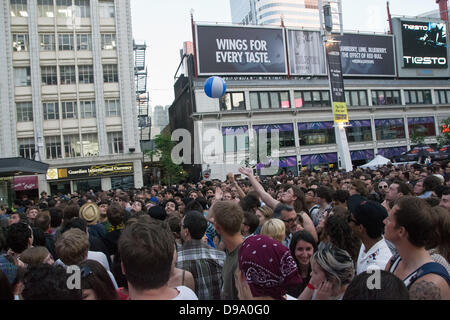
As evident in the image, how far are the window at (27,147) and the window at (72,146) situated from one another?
2901mm

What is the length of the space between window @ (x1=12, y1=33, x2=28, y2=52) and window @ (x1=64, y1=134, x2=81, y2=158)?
9.80 metres

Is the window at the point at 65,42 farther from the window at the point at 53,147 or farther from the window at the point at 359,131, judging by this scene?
the window at the point at 359,131

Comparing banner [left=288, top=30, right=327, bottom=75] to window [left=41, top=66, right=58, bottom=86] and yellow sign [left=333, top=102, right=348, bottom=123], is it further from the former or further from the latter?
window [left=41, top=66, right=58, bottom=86]

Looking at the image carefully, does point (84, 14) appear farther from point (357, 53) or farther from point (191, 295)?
point (191, 295)

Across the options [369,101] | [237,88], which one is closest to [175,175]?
[237,88]

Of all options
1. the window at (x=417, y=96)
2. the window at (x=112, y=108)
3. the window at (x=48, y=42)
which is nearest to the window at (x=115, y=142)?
the window at (x=112, y=108)

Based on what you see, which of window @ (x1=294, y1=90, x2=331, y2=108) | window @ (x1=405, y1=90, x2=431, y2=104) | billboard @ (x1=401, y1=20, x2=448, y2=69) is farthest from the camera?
window @ (x1=405, y1=90, x2=431, y2=104)

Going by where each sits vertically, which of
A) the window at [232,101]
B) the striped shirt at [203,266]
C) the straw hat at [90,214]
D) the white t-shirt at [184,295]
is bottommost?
the striped shirt at [203,266]

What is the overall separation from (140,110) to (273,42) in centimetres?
2319

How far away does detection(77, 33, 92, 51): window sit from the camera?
34531mm

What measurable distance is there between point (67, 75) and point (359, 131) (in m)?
37.9

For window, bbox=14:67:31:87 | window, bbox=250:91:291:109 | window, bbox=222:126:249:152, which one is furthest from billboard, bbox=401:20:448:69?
window, bbox=14:67:31:87

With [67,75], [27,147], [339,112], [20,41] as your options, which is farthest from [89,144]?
[339,112]

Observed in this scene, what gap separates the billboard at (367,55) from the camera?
150 feet
